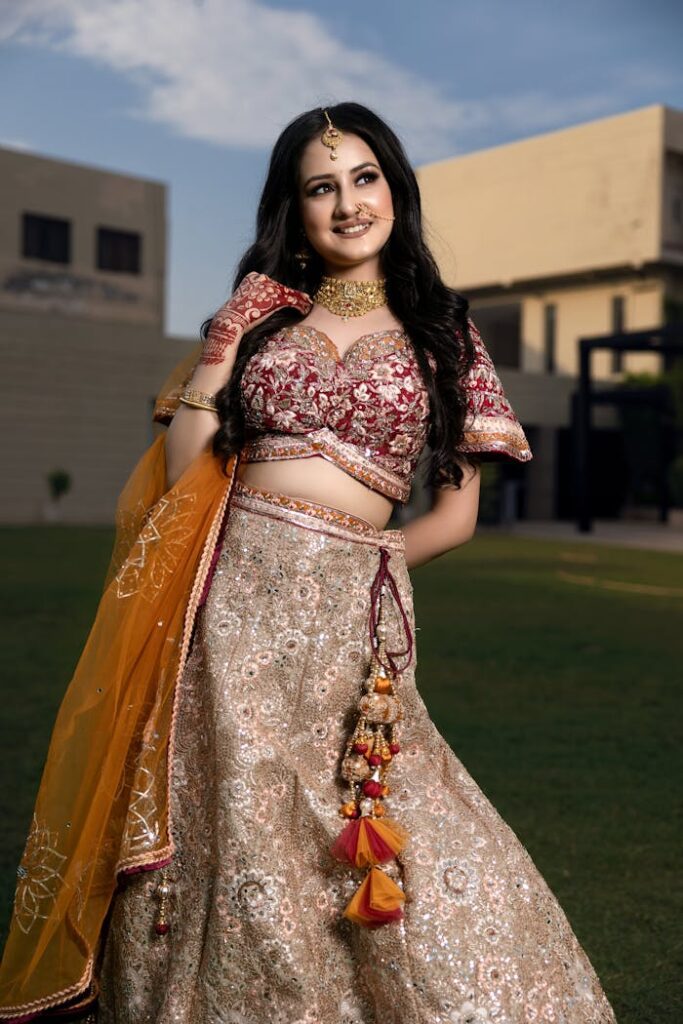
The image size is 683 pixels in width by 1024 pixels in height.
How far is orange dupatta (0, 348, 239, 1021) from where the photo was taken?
2.37 meters

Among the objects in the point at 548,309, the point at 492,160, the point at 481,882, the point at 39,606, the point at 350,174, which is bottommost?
the point at 39,606

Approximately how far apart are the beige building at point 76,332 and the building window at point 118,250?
0.03 m

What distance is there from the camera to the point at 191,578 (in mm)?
2459

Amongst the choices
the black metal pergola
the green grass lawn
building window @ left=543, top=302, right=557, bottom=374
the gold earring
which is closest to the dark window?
building window @ left=543, top=302, right=557, bottom=374

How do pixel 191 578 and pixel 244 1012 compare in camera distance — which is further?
pixel 191 578

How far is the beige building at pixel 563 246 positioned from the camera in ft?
95.2

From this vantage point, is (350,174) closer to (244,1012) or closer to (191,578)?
(191,578)

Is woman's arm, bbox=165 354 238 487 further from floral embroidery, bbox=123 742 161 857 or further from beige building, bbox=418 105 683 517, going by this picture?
beige building, bbox=418 105 683 517

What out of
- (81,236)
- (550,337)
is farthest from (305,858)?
(550,337)

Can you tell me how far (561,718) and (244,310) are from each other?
4.46 metres

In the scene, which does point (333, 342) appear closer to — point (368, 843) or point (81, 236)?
point (368, 843)

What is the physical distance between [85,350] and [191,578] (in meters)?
22.2

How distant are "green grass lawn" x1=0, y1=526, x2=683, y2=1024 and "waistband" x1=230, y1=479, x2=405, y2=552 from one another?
4.83 feet

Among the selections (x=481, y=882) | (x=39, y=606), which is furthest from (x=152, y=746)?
(x=39, y=606)
